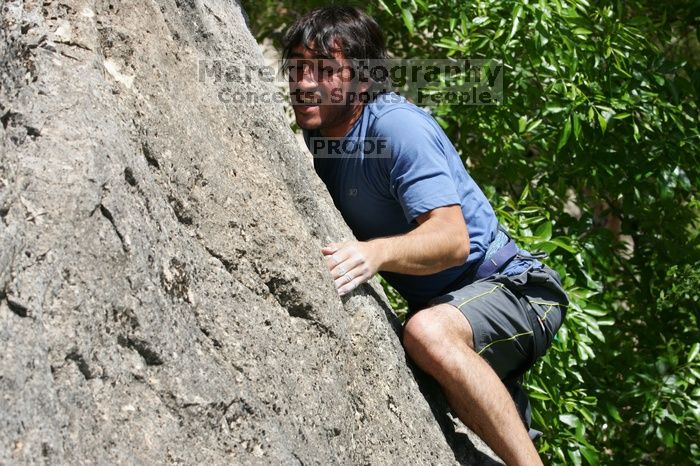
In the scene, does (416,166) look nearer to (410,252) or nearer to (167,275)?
(410,252)

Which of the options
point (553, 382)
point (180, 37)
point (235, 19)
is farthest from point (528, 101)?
point (180, 37)

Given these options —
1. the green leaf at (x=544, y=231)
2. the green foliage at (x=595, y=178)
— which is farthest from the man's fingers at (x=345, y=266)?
the green leaf at (x=544, y=231)

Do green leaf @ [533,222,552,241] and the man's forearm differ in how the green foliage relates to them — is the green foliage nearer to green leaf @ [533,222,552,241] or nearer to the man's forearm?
green leaf @ [533,222,552,241]

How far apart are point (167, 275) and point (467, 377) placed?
107 cm

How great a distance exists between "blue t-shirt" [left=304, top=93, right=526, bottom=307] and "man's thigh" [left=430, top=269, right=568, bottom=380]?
0.14m

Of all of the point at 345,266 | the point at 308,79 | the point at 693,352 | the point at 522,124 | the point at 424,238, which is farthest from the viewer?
the point at 693,352

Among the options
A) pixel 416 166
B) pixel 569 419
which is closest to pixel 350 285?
pixel 416 166

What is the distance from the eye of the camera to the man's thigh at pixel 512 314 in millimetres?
3143

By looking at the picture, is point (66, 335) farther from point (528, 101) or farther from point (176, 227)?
point (528, 101)

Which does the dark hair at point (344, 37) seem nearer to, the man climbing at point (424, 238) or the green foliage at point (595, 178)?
the man climbing at point (424, 238)

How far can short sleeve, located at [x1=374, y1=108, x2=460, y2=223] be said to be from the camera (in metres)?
3.06

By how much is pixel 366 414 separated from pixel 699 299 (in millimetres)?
2968

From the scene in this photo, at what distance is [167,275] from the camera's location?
2354mm

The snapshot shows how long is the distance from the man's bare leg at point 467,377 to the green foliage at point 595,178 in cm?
105
